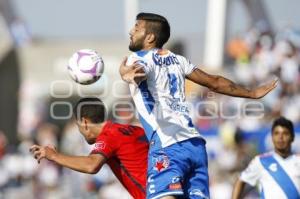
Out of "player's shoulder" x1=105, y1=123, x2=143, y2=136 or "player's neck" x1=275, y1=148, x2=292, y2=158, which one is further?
"player's neck" x1=275, y1=148, x2=292, y2=158

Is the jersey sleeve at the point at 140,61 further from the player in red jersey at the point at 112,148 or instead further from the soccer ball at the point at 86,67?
the soccer ball at the point at 86,67

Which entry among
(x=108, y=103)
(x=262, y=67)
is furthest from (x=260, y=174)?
(x=108, y=103)

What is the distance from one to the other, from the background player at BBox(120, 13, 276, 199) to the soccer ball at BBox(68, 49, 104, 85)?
1.01 metres

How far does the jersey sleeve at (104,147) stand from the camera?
9227 millimetres

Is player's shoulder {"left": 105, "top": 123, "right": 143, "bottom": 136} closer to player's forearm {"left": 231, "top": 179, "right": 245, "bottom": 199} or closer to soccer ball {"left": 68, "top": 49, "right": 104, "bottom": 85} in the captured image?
soccer ball {"left": 68, "top": 49, "right": 104, "bottom": 85}

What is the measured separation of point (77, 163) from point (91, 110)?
2.72 ft

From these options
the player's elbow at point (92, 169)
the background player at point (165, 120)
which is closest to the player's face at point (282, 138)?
the background player at point (165, 120)

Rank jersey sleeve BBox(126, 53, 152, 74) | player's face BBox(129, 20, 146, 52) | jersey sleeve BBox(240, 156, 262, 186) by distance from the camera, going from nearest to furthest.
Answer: jersey sleeve BBox(126, 53, 152, 74) → player's face BBox(129, 20, 146, 52) → jersey sleeve BBox(240, 156, 262, 186)

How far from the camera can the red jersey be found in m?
9.38

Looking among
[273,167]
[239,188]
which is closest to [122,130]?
[239,188]

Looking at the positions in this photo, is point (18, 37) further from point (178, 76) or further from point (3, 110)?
point (178, 76)

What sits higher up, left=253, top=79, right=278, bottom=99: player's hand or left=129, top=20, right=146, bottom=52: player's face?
left=129, top=20, right=146, bottom=52: player's face

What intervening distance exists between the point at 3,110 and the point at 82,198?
10855 mm

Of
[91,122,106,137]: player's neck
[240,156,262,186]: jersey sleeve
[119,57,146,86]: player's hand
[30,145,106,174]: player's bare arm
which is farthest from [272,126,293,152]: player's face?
[119,57,146,86]: player's hand
